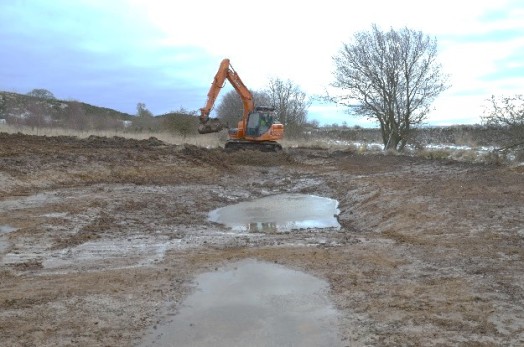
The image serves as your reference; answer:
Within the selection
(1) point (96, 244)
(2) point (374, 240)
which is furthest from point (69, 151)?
(2) point (374, 240)

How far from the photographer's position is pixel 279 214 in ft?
41.9

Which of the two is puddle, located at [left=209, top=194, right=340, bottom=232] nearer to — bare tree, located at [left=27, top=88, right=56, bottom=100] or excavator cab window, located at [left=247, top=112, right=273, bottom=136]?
excavator cab window, located at [left=247, top=112, right=273, bottom=136]

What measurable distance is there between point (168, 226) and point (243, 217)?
2351 mm

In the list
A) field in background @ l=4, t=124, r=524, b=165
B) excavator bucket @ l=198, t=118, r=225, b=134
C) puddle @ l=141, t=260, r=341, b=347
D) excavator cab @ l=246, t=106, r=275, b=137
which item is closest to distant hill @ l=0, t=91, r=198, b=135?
field in background @ l=4, t=124, r=524, b=165

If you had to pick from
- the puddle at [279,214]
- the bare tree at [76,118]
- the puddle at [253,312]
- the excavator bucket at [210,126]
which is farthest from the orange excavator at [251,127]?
the puddle at [253,312]

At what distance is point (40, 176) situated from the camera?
1469 centimetres

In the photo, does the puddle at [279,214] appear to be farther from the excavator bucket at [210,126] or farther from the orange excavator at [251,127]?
the orange excavator at [251,127]

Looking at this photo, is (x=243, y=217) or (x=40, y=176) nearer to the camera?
(x=243, y=217)

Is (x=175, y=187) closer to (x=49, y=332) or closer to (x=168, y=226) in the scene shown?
(x=168, y=226)

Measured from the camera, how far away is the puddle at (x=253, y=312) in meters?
4.51

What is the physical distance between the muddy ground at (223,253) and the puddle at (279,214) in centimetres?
48

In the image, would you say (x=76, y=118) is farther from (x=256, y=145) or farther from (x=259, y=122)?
(x=259, y=122)

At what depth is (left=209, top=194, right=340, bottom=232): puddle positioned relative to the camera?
1123 centimetres

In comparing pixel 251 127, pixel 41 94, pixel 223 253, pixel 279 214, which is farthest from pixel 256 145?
pixel 41 94
